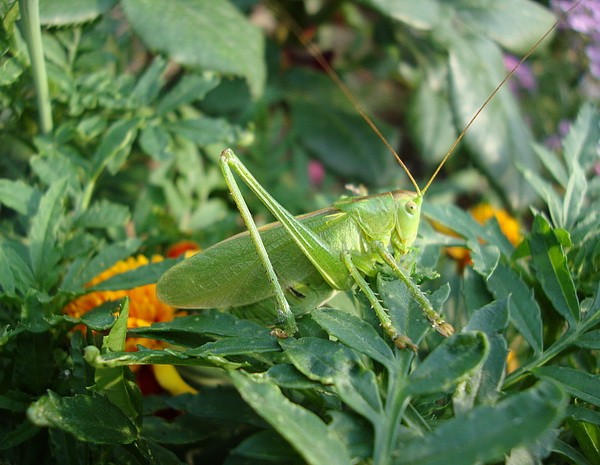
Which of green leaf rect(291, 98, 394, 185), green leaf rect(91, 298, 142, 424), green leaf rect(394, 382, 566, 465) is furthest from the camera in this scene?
green leaf rect(291, 98, 394, 185)

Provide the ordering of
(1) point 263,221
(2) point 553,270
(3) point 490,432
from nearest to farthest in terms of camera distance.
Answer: (3) point 490,432 < (2) point 553,270 < (1) point 263,221

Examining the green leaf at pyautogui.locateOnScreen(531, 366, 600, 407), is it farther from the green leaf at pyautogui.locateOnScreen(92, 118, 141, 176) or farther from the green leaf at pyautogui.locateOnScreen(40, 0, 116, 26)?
the green leaf at pyautogui.locateOnScreen(40, 0, 116, 26)

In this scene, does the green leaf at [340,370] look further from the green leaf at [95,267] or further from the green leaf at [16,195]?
the green leaf at [16,195]

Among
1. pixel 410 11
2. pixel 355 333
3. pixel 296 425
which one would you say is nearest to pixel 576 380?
pixel 355 333

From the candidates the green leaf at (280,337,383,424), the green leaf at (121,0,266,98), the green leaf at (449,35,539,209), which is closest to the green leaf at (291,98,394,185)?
the green leaf at (449,35,539,209)

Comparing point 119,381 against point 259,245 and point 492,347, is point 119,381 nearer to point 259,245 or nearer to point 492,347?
point 259,245

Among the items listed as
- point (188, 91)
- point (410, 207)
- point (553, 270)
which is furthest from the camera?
point (188, 91)

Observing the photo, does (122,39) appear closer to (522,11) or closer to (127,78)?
(127,78)
